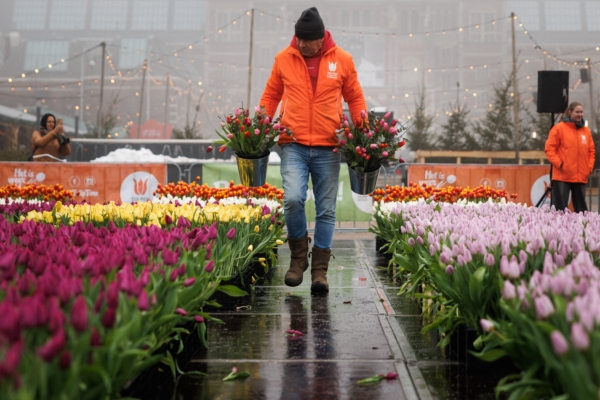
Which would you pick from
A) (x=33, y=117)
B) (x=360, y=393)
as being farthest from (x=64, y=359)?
(x=33, y=117)

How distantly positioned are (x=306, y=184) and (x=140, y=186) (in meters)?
9.86

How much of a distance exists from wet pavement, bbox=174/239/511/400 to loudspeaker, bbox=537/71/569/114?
348 inches

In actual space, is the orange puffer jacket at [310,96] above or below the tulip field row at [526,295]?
above

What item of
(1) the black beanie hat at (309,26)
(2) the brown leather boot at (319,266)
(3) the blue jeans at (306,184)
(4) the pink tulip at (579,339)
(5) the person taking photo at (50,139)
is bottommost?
(2) the brown leather boot at (319,266)

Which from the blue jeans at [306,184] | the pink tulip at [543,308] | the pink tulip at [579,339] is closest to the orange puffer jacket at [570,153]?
the blue jeans at [306,184]

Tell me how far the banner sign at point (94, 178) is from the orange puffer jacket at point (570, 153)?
8.18 metres

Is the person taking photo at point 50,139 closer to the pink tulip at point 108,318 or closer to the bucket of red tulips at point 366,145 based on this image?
the bucket of red tulips at point 366,145

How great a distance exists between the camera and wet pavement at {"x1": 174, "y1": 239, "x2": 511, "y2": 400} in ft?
9.61

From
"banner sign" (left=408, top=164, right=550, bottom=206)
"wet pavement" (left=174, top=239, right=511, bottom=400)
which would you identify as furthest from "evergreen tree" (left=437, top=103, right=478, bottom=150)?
"wet pavement" (left=174, top=239, right=511, bottom=400)

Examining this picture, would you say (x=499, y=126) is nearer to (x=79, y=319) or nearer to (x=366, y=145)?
(x=366, y=145)

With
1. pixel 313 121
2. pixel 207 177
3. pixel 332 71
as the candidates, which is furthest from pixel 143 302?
pixel 207 177

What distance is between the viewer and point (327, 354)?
354 centimetres

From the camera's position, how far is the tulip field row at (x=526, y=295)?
1.86 m

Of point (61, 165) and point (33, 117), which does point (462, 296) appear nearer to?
point (61, 165)
